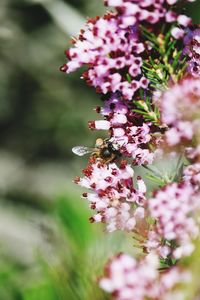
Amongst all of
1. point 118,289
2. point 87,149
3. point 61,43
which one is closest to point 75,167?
point 61,43

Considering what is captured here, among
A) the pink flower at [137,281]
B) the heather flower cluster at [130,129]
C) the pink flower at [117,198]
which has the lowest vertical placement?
the pink flower at [137,281]

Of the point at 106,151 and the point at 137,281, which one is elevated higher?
the point at 106,151

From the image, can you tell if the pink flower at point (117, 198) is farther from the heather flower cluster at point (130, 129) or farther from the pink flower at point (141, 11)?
the pink flower at point (141, 11)

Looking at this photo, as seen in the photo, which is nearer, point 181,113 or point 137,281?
point 137,281

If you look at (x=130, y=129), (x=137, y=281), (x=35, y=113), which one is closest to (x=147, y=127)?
(x=130, y=129)

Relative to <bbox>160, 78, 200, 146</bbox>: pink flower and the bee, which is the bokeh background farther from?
<bbox>160, 78, 200, 146</bbox>: pink flower

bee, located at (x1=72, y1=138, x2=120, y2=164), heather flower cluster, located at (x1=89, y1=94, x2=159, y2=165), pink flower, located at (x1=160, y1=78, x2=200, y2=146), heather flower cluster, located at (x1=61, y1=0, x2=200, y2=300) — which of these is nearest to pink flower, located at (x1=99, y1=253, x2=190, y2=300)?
heather flower cluster, located at (x1=61, y1=0, x2=200, y2=300)

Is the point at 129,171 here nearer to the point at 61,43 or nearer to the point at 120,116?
the point at 120,116

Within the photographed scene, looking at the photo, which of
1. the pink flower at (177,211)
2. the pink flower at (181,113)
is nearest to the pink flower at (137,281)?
the pink flower at (177,211)

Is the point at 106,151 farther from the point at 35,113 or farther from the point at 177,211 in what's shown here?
the point at 35,113
